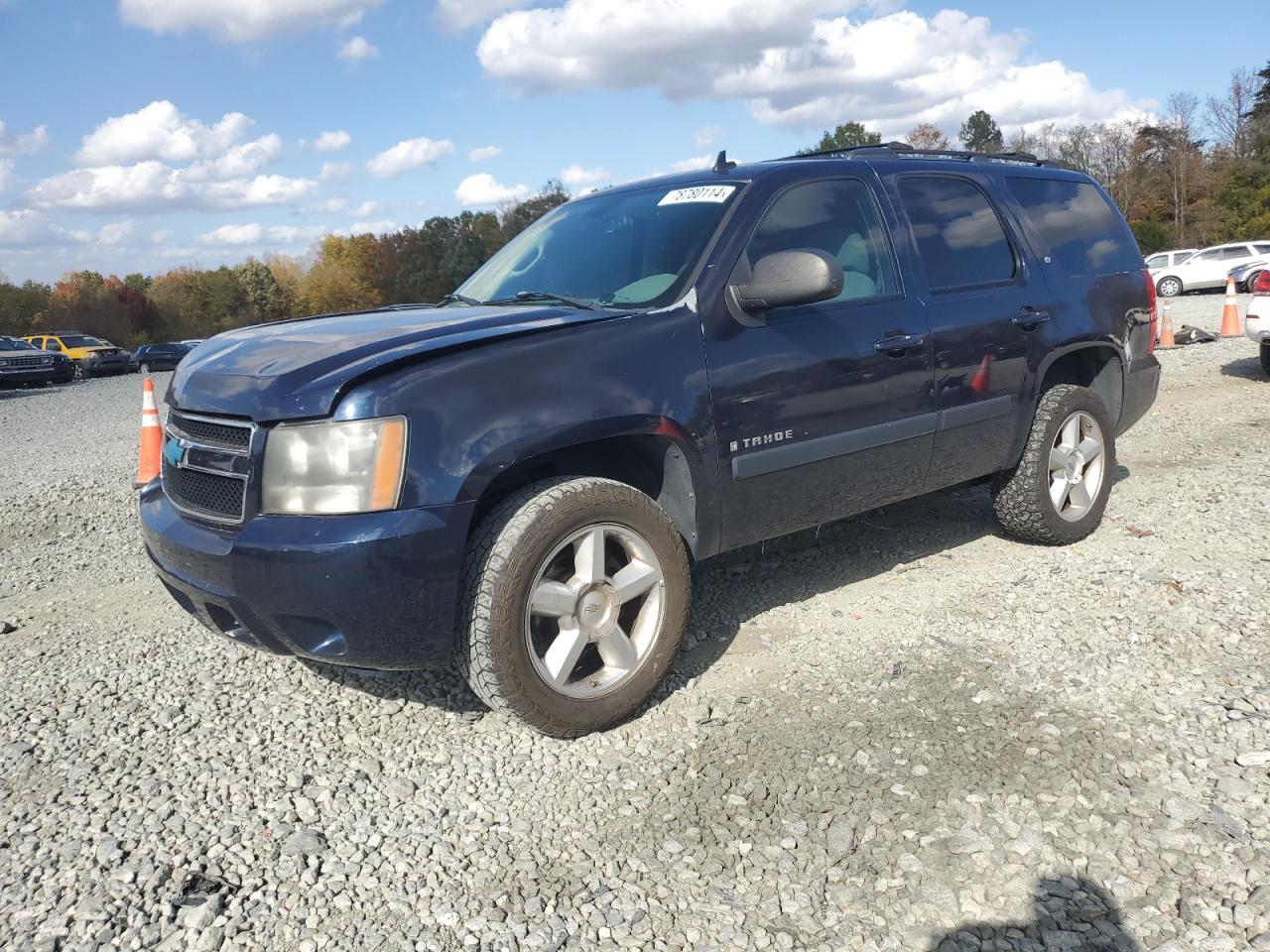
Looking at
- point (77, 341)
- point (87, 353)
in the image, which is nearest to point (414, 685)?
point (87, 353)

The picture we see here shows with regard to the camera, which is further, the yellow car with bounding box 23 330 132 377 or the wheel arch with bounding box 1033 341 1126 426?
the yellow car with bounding box 23 330 132 377

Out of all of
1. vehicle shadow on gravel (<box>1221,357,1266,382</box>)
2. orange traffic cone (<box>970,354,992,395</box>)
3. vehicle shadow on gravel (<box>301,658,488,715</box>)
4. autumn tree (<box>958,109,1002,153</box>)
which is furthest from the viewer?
autumn tree (<box>958,109,1002,153</box>)

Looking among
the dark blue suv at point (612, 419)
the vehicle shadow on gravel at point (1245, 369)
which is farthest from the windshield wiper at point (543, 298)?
the vehicle shadow on gravel at point (1245, 369)

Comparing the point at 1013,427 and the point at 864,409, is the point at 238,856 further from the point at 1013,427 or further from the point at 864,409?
the point at 1013,427

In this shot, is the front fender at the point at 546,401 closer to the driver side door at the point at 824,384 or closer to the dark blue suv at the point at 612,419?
the dark blue suv at the point at 612,419

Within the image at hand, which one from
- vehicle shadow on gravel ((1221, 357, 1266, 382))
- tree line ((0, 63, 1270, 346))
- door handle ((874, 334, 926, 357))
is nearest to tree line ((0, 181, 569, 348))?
tree line ((0, 63, 1270, 346))

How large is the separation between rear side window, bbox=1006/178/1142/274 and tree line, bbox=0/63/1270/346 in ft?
78.6

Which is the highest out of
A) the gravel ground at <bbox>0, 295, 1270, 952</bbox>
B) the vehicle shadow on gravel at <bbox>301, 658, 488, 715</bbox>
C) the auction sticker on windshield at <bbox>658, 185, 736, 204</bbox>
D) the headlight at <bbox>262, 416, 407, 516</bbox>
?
the auction sticker on windshield at <bbox>658, 185, 736, 204</bbox>

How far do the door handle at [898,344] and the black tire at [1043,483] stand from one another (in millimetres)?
1100

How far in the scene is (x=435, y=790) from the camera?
2.96 metres

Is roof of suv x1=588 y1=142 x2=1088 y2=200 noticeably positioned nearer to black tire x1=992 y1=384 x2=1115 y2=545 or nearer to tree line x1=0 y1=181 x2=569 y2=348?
black tire x1=992 y1=384 x2=1115 y2=545

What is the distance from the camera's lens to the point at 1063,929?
225 cm

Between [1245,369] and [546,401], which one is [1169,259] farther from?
[546,401]

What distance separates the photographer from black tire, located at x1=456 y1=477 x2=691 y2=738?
9.66ft
